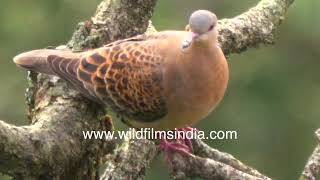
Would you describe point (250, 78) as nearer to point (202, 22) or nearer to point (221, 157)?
point (221, 157)

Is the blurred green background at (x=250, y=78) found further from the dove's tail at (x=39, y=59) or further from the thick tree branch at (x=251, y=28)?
the dove's tail at (x=39, y=59)

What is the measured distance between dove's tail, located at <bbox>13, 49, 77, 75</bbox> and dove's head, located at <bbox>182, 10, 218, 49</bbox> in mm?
702

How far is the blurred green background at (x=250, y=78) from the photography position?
6.89 meters

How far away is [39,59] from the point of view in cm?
413

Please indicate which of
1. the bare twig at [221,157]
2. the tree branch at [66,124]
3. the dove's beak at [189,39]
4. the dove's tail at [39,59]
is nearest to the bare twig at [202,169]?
the bare twig at [221,157]

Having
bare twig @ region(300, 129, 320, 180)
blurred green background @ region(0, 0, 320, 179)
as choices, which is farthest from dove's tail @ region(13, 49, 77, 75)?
blurred green background @ region(0, 0, 320, 179)

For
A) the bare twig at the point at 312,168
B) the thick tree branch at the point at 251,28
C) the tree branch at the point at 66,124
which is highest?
the thick tree branch at the point at 251,28

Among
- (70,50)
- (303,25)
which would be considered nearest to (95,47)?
(70,50)

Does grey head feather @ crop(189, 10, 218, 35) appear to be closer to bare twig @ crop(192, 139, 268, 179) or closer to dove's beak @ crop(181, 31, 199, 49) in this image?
dove's beak @ crop(181, 31, 199, 49)

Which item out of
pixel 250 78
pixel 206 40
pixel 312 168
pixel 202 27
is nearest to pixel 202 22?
pixel 202 27

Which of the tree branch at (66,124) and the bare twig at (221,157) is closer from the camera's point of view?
the tree branch at (66,124)

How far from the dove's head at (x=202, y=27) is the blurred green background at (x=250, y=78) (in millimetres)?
2807

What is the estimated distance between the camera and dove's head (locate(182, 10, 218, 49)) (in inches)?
146

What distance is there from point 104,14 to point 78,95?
469mm
